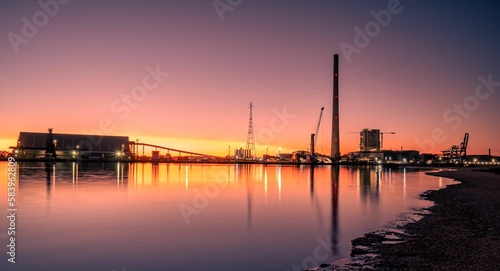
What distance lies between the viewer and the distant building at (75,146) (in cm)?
14900

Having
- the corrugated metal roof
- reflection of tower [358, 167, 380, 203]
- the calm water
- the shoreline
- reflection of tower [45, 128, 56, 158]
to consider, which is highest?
the corrugated metal roof

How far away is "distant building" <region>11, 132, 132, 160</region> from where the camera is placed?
14900 cm

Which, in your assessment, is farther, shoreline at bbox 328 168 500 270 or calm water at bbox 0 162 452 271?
calm water at bbox 0 162 452 271

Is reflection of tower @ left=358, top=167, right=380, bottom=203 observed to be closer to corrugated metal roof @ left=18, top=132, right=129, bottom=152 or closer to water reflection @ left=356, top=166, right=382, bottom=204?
water reflection @ left=356, top=166, right=382, bottom=204

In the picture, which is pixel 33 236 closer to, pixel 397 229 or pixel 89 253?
pixel 89 253

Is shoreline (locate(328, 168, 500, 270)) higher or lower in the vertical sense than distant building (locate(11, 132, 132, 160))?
lower

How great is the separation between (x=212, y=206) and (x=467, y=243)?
49.6 ft

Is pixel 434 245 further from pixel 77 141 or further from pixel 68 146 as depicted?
pixel 77 141

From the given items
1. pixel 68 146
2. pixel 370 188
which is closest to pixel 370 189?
pixel 370 188

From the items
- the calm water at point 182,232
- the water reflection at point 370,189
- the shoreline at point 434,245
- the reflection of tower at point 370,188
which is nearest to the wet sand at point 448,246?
the shoreline at point 434,245

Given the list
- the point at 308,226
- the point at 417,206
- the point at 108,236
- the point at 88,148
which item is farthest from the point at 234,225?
the point at 88,148

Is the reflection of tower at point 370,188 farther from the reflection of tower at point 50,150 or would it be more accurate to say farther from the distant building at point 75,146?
the distant building at point 75,146

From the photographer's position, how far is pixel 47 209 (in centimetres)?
2114

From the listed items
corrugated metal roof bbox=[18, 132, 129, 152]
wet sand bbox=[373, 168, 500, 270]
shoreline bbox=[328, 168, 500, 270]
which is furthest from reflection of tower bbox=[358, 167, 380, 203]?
corrugated metal roof bbox=[18, 132, 129, 152]
